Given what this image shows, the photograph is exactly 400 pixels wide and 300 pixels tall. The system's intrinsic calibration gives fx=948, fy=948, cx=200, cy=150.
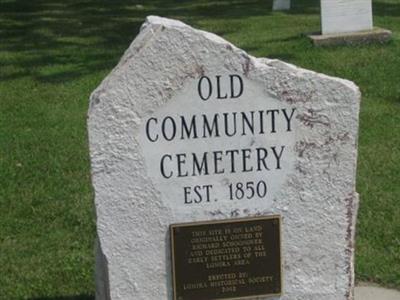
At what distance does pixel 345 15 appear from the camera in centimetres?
1036

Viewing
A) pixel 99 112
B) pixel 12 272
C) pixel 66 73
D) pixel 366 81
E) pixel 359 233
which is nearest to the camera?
pixel 99 112

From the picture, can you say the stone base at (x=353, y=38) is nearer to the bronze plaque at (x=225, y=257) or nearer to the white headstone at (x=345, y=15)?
the white headstone at (x=345, y=15)

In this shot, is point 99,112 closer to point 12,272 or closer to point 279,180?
point 279,180

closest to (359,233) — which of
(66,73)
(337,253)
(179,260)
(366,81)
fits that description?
(337,253)

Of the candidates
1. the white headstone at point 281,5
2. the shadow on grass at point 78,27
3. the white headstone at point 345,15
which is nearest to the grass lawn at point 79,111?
the shadow on grass at point 78,27

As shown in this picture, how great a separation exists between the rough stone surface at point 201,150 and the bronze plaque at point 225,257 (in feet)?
0.13

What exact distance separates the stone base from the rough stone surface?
6394 millimetres

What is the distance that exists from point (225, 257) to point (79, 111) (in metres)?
4.41

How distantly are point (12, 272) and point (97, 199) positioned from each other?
1.50 metres

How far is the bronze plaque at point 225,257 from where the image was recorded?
13.2ft

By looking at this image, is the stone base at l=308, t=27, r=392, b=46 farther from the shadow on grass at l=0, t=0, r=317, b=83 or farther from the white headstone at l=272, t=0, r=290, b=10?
the white headstone at l=272, t=0, r=290, b=10

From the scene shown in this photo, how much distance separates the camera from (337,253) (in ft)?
13.6

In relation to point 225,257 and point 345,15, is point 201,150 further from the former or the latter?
point 345,15

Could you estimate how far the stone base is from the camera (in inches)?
405
